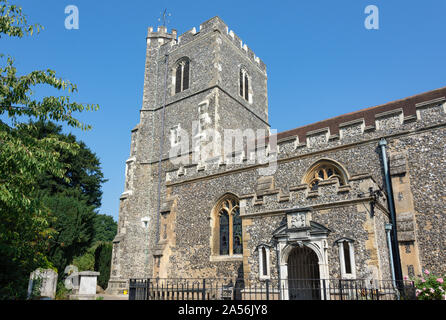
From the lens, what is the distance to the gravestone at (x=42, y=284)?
12.3m

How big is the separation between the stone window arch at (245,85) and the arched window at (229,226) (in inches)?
413

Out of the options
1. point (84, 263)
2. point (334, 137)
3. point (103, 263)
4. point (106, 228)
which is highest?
point (106, 228)

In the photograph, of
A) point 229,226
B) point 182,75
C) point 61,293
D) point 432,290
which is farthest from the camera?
point 182,75

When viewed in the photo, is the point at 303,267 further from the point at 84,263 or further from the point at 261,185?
the point at 84,263

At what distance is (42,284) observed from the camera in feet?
43.6

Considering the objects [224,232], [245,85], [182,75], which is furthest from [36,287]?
[245,85]

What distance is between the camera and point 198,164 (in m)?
16.3

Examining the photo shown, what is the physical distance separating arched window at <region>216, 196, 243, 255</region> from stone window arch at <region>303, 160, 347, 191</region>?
3085 mm

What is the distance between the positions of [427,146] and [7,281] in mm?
13699

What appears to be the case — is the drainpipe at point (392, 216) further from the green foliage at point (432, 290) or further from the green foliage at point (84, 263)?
the green foliage at point (84, 263)

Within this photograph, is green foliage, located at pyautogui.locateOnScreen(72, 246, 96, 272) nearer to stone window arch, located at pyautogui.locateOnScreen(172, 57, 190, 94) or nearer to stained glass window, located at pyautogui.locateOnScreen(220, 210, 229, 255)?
stone window arch, located at pyautogui.locateOnScreen(172, 57, 190, 94)

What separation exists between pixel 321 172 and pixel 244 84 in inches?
489

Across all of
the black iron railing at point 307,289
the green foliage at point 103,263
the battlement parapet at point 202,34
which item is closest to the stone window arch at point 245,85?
the battlement parapet at point 202,34
